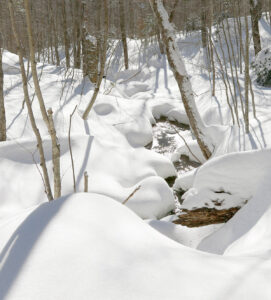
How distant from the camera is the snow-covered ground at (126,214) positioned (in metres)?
0.85

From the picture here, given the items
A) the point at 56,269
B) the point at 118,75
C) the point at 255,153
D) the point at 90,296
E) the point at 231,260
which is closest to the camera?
the point at 90,296

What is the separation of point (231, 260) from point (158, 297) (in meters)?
0.38

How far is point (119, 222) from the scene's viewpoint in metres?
1.19

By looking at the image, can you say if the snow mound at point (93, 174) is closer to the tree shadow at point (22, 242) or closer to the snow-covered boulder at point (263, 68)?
the tree shadow at point (22, 242)

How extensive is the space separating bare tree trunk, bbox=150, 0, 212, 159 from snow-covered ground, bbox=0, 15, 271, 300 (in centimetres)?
33

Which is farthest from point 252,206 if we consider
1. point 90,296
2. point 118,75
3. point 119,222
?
point 118,75

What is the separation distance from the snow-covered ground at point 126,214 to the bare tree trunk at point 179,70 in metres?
0.33

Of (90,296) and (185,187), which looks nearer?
(90,296)

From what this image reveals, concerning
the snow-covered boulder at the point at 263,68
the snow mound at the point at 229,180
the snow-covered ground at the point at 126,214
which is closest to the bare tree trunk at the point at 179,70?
the snow-covered ground at the point at 126,214

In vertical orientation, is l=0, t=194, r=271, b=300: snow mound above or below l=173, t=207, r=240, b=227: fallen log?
above

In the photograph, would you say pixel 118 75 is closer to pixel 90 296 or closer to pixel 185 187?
pixel 185 187

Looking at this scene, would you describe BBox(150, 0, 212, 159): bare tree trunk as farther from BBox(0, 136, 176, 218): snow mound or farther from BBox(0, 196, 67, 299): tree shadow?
BBox(0, 196, 67, 299): tree shadow

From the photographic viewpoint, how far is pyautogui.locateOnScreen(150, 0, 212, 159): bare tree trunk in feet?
12.7

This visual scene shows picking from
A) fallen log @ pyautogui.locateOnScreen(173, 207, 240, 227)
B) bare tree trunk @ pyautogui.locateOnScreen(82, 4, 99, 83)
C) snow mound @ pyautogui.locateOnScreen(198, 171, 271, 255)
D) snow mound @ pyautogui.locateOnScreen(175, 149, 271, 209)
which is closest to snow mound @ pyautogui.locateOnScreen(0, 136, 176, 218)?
fallen log @ pyautogui.locateOnScreen(173, 207, 240, 227)
